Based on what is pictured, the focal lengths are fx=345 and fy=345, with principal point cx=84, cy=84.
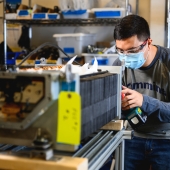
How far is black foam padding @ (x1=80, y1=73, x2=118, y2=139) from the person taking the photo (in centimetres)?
88

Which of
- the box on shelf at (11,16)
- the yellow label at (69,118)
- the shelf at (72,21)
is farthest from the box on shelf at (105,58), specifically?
the yellow label at (69,118)

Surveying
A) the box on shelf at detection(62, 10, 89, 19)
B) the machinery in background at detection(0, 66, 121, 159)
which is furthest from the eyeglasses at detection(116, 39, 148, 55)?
the box on shelf at detection(62, 10, 89, 19)

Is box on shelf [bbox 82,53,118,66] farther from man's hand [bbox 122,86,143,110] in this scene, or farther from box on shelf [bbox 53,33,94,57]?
man's hand [bbox 122,86,143,110]

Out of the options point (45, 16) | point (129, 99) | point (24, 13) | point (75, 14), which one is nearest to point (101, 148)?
point (129, 99)

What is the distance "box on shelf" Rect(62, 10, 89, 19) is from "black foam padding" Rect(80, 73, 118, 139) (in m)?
2.02

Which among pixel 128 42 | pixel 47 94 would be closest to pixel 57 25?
pixel 128 42

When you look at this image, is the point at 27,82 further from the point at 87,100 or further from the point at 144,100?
the point at 144,100

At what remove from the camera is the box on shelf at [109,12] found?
2.98m

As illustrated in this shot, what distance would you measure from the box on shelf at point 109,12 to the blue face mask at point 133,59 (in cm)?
135

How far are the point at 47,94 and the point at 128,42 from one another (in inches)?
37.5

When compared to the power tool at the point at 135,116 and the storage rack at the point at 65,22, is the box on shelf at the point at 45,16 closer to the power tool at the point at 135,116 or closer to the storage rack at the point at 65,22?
the storage rack at the point at 65,22

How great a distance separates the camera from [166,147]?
1732 mm

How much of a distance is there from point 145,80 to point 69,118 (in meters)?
1.02

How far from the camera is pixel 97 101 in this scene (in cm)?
97
